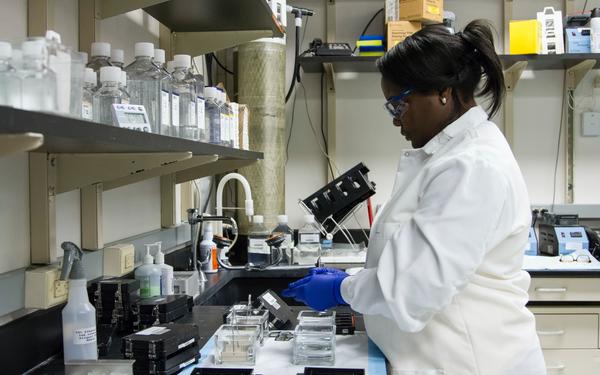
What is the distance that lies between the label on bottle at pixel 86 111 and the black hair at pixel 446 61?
708mm

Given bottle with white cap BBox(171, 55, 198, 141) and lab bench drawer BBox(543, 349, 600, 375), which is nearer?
bottle with white cap BBox(171, 55, 198, 141)

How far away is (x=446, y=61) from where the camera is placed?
132cm

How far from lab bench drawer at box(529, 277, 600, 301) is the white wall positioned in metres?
0.84

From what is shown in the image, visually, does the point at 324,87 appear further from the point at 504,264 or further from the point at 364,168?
the point at 504,264

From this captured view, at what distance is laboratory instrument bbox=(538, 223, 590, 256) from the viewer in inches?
113

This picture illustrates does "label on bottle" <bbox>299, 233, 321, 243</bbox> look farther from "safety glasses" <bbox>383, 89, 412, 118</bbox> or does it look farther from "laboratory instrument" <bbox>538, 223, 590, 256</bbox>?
"safety glasses" <bbox>383, 89, 412, 118</bbox>

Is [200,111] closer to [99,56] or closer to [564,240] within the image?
[99,56]

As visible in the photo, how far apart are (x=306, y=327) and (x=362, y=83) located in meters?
2.24

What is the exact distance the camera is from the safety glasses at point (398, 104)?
54.2 inches

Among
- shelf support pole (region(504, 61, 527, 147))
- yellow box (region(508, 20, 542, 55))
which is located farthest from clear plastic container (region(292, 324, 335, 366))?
shelf support pole (region(504, 61, 527, 147))

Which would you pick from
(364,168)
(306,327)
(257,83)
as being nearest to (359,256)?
(364,168)

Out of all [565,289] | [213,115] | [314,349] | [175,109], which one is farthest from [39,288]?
[565,289]

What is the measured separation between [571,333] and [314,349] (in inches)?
70.9

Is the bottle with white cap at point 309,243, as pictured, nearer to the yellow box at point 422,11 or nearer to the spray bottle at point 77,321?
the yellow box at point 422,11
